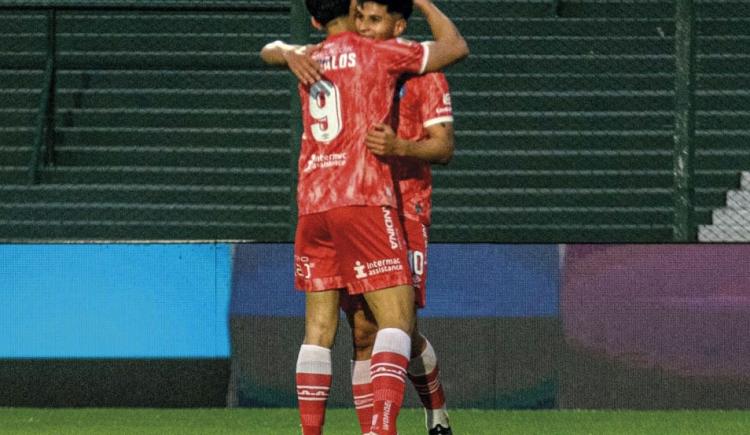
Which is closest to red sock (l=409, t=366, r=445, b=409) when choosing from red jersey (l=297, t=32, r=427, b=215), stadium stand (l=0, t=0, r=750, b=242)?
red jersey (l=297, t=32, r=427, b=215)

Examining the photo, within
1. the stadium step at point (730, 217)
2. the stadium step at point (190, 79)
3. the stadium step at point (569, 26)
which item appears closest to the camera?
the stadium step at point (730, 217)

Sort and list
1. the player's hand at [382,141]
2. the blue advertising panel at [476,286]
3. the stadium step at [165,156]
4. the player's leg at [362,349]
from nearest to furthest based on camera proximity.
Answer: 1. the player's hand at [382,141]
2. the player's leg at [362,349]
3. the blue advertising panel at [476,286]
4. the stadium step at [165,156]

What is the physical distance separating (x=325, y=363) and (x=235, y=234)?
12.5 feet

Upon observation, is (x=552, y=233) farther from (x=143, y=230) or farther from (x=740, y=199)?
(x=143, y=230)

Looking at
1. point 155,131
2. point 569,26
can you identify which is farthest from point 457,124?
point 155,131

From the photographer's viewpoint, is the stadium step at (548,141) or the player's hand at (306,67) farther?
the stadium step at (548,141)

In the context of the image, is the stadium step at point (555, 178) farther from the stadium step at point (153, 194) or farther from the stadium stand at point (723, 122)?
the stadium step at point (153, 194)

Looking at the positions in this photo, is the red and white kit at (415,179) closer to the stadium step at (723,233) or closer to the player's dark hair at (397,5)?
the player's dark hair at (397,5)

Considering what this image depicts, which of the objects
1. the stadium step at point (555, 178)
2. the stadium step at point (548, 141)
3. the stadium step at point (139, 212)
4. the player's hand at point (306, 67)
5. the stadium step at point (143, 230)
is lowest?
the stadium step at point (143, 230)

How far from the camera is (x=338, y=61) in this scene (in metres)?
5.38

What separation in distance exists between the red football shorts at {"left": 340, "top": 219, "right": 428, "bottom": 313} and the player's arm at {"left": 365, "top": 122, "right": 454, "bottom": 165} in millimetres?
373

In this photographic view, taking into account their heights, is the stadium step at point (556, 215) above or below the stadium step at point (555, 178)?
below

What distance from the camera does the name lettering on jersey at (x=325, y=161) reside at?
17.6ft

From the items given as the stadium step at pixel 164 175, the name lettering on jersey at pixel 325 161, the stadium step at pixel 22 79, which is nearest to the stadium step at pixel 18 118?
the stadium step at pixel 22 79
